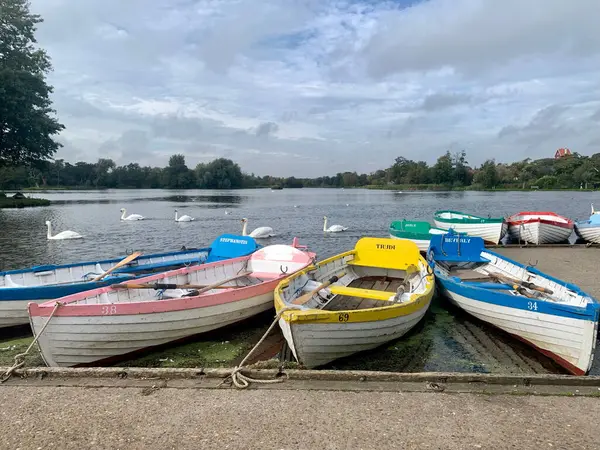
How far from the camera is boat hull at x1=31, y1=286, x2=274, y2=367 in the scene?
6008 mm

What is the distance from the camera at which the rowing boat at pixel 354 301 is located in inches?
235

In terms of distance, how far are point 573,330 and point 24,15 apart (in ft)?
187

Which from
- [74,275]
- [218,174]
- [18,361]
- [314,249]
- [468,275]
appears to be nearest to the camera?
[18,361]

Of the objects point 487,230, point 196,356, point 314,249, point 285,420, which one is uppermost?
point 285,420

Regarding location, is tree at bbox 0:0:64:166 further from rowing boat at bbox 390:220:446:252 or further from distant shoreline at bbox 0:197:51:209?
rowing boat at bbox 390:220:446:252

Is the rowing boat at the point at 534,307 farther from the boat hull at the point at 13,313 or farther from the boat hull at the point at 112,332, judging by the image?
the boat hull at the point at 13,313

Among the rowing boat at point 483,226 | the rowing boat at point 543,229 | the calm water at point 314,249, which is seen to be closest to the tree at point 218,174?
the calm water at point 314,249

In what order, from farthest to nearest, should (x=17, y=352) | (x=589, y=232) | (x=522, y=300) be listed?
(x=589, y=232), (x=17, y=352), (x=522, y=300)

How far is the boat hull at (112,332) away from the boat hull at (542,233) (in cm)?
1801

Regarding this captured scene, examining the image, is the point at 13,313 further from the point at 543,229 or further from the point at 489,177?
the point at 489,177

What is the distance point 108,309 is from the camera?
20.5 ft

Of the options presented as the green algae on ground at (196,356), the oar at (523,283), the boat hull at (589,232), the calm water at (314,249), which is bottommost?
the calm water at (314,249)

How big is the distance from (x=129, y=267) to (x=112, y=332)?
5.80m

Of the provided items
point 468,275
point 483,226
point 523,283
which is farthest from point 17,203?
point 523,283
